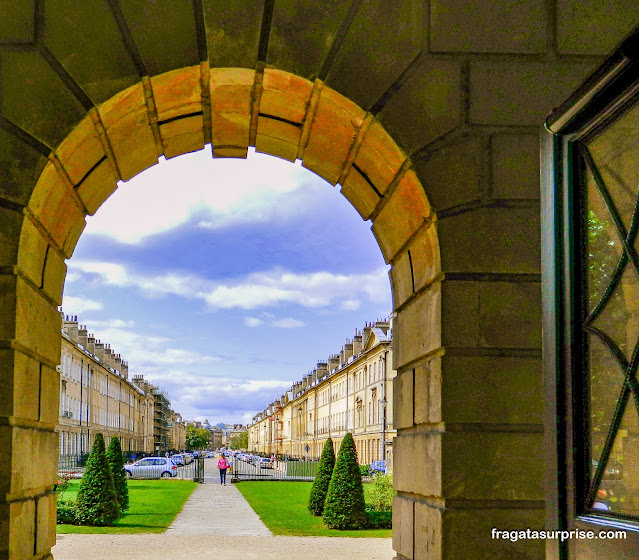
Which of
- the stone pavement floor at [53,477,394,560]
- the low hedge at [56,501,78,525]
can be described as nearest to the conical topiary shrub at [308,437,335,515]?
the stone pavement floor at [53,477,394,560]

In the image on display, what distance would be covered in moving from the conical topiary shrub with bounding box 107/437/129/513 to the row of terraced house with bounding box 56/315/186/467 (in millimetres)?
12373

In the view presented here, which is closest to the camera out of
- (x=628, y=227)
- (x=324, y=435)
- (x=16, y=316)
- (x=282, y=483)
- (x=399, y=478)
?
(x=628, y=227)

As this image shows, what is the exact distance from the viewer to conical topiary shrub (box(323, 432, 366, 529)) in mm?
22141

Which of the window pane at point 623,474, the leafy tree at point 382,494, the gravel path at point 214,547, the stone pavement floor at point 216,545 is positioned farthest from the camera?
the leafy tree at point 382,494

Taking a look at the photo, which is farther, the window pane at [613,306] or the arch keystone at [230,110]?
the arch keystone at [230,110]

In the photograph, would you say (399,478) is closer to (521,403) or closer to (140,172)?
(521,403)

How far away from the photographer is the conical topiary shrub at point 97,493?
22234mm

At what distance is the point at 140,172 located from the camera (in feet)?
19.7

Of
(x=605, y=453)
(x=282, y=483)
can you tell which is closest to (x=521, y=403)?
(x=605, y=453)

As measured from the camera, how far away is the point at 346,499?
22422 millimetres

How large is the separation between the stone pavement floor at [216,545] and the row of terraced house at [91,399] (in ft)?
72.2

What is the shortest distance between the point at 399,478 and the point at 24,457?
2.57 m

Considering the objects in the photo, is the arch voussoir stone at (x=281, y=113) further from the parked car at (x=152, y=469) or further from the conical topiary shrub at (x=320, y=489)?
the parked car at (x=152, y=469)

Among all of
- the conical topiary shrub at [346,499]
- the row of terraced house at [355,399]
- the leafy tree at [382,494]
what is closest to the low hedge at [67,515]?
the conical topiary shrub at [346,499]
